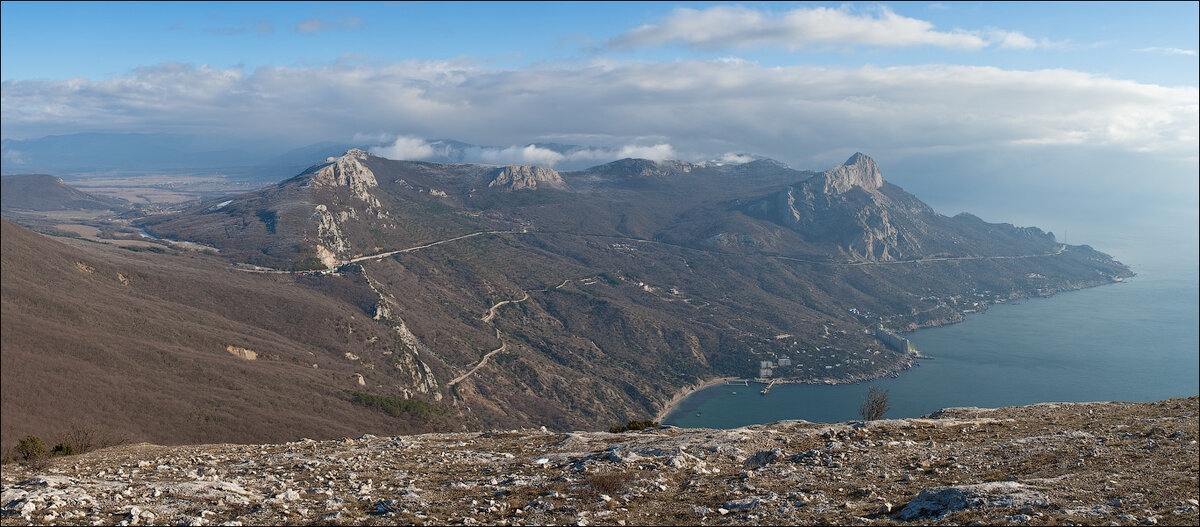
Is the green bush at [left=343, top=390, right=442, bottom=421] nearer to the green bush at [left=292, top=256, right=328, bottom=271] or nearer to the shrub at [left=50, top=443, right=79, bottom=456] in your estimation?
the shrub at [left=50, top=443, right=79, bottom=456]

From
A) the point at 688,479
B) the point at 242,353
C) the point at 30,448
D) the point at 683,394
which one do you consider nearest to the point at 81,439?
the point at 30,448

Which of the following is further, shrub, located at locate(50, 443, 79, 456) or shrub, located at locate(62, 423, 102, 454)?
shrub, located at locate(62, 423, 102, 454)

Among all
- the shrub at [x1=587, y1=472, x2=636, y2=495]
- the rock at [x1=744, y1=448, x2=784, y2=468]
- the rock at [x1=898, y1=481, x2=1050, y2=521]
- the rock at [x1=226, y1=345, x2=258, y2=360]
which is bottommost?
the rock at [x1=226, y1=345, x2=258, y2=360]

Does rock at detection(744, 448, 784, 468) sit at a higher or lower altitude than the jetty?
higher

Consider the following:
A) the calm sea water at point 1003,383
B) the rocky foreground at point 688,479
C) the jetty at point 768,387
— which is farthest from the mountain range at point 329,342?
the calm sea water at point 1003,383

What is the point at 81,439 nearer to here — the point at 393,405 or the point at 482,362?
the point at 393,405

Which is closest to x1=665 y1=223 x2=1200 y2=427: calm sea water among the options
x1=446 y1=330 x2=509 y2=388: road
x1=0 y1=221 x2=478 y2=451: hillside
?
x1=446 y1=330 x2=509 y2=388: road

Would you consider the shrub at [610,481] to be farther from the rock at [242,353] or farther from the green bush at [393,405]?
the rock at [242,353]
